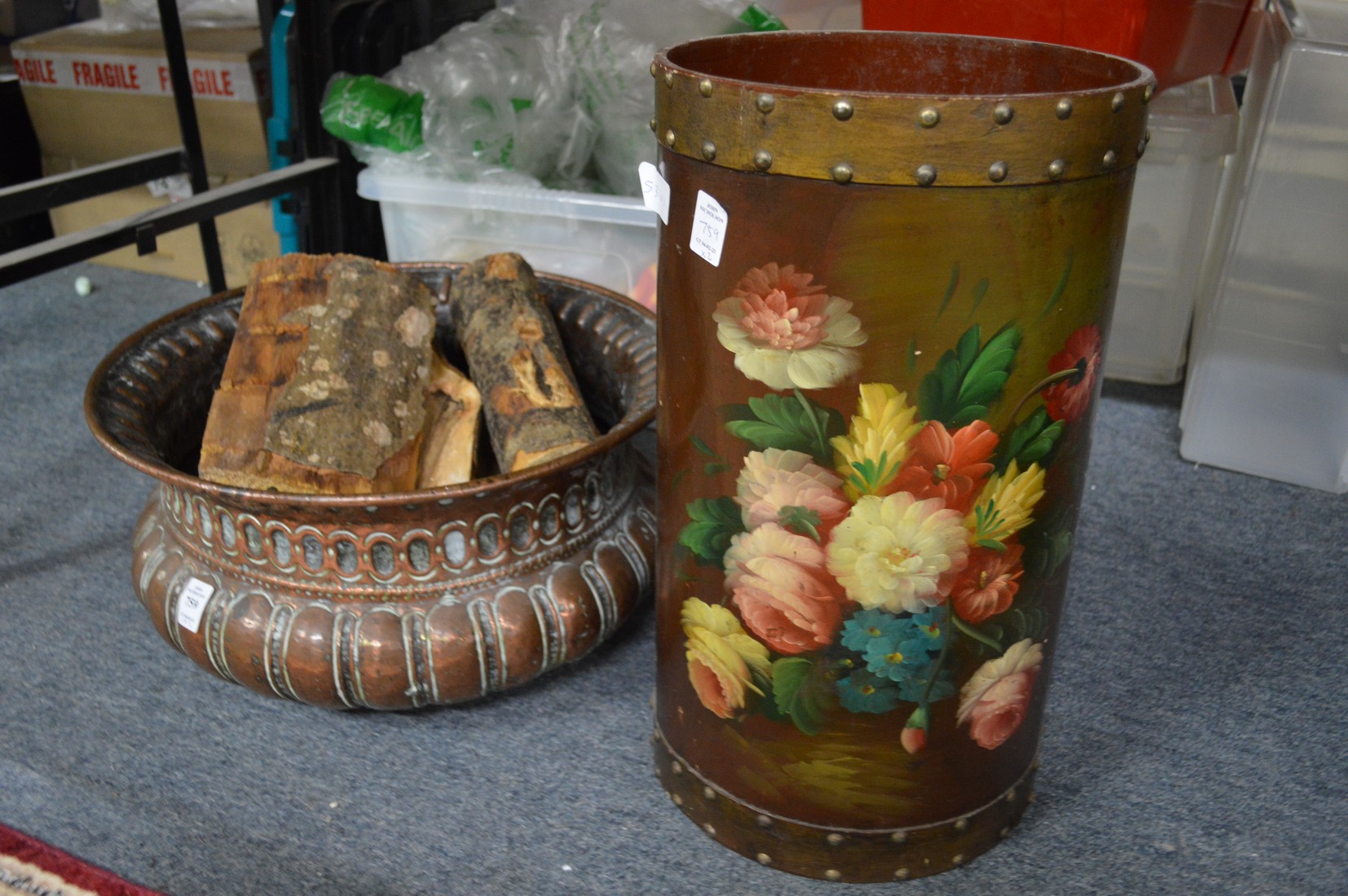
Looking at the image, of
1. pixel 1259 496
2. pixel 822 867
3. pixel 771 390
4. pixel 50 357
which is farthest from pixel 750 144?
pixel 50 357

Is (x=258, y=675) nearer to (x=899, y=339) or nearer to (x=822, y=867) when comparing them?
(x=822, y=867)

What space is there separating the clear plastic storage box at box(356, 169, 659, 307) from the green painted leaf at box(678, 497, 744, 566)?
83 cm

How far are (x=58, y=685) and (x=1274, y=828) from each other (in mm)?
1220

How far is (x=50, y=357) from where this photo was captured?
190 cm

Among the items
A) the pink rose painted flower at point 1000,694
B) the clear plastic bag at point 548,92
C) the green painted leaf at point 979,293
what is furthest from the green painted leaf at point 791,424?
the clear plastic bag at point 548,92

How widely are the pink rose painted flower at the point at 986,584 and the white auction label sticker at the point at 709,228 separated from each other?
283mm

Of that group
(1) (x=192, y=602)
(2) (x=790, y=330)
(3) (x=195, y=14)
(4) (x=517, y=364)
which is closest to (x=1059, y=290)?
(2) (x=790, y=330)

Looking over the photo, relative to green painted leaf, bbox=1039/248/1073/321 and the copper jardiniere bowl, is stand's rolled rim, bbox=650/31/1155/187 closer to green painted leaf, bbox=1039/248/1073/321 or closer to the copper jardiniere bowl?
green painted leaf, bbox=1039/248/1073/321

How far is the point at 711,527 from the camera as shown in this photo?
84 centimetres

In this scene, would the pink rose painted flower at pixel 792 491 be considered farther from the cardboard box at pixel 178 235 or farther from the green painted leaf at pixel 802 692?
the cardboard box at pixel 178 235

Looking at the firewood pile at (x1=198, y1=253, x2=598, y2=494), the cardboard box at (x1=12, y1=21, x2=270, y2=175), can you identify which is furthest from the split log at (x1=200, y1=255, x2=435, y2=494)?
the cardboard box at (x1=12, y1=21, x2=270, y2=175)

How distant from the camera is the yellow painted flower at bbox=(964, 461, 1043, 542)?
0.77 meters

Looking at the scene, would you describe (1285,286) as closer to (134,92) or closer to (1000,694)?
(1000,694)

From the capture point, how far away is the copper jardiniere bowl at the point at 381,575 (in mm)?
1004
